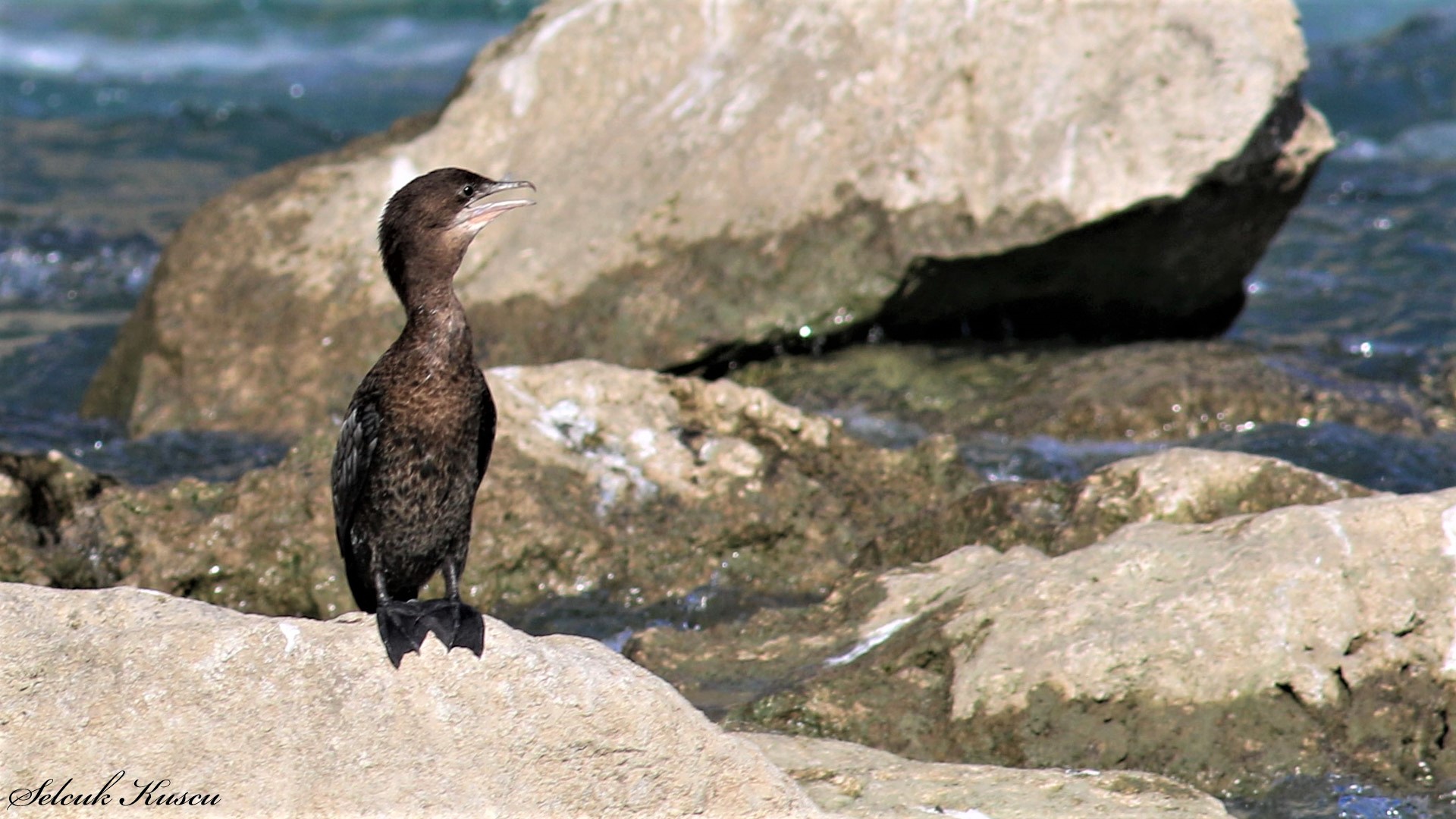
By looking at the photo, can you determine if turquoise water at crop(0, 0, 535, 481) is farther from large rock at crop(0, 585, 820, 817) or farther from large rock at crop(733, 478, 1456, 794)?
large rock at crop(0, 585, 820, 817)

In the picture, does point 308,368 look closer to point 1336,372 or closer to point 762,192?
point 762,192

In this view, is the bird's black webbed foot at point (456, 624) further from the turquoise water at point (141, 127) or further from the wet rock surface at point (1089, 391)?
the wet rock surface at point (1089, 391)

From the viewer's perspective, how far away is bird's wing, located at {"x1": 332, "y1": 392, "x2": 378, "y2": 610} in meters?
4.74

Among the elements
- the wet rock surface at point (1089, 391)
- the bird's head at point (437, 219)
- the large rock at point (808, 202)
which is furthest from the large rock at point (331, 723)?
the large rock at point (808, 202)

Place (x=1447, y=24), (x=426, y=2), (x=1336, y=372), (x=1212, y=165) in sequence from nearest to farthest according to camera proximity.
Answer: (x=1212, y=165)
(x=1336, y=372)
(x=1447, y=24)
(x=426, y=2)

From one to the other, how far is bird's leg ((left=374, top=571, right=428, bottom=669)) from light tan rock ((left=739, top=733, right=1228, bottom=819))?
102cm

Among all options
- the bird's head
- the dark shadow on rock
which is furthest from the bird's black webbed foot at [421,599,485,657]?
the dark shadow on rock

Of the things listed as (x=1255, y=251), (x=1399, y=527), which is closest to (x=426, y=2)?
(x=1255, y=251)

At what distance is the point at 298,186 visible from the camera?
9.19 metres

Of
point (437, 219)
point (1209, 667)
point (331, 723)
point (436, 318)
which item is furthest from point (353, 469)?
point (1209, 667)

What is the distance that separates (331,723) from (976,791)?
156cm

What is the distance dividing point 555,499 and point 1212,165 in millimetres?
3659

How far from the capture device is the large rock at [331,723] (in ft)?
11.5

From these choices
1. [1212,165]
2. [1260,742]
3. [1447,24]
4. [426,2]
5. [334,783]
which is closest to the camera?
[334,783]
